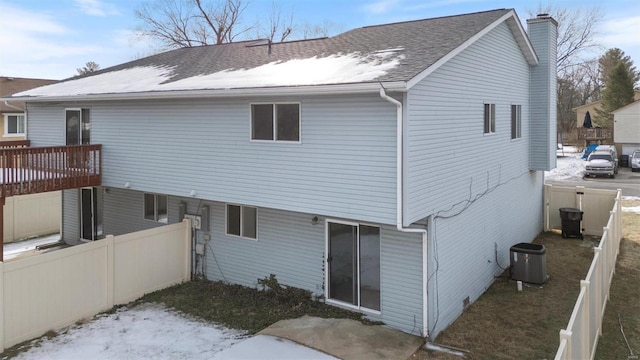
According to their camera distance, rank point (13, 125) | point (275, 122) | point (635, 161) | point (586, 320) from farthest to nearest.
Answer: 1. point (635, 161)
2. point (13, 125)
3. point (275, 122)
4. point (586, 320)

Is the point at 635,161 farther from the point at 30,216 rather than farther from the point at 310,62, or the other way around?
the point at 30,216

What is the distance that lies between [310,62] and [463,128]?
3.66 metres

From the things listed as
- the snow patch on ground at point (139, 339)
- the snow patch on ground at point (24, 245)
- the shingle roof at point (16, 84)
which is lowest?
the snow patch on ground at point (139, 339)

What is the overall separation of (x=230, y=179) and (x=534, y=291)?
24.6ft

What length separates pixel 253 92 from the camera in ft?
30.3

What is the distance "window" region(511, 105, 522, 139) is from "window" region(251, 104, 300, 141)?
762cm

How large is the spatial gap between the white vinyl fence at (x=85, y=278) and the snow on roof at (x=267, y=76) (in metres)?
3.64

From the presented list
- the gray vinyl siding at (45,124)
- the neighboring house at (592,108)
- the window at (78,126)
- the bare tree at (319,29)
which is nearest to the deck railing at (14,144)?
the gray vinyl siding at (45,124)

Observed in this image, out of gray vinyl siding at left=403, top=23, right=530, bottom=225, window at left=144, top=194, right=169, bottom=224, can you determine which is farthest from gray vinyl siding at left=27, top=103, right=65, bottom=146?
gray vinyl siding at left=403, top=23, right=530, bottom=225

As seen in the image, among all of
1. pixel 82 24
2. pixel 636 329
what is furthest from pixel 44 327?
pixel 82 24

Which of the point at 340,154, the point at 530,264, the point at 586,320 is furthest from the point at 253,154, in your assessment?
the point at 530,264

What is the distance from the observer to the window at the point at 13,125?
28688 mm

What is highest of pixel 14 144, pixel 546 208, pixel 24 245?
pixel 14 144

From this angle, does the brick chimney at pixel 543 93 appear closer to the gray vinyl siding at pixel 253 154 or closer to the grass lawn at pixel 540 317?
the grass lawn at pixel 540 317
